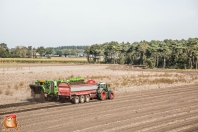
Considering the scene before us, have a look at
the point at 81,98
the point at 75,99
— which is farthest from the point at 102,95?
the point at 75,99

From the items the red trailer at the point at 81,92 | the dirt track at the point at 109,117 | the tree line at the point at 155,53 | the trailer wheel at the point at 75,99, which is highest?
the tree line at the point at 155,53

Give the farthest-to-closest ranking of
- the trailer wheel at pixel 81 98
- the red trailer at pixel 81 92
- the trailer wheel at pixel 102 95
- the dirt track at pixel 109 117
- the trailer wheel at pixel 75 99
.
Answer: the trailer wheel at pixel 102 95, the trailer wheel at pixel 81 98, the trailer wheel at pixel 75 99, the red trailer at pixel 81 92, the dirt track at pixel 109 117

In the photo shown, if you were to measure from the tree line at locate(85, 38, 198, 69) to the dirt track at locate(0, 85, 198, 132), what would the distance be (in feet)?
256

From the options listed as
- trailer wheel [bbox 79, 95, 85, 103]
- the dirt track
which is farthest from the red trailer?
the dirt track

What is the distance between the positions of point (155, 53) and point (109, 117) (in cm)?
10357

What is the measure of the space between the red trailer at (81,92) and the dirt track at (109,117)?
79 cm

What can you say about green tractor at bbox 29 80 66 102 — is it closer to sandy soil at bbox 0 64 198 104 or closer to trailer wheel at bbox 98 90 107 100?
sandy soil at bbox 0 64 198 104

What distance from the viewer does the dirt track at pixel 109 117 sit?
15061 mm

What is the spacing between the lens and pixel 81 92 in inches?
914

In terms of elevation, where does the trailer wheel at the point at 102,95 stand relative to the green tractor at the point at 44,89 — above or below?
below

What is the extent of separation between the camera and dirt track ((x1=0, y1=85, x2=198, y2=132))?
15061 millimetres

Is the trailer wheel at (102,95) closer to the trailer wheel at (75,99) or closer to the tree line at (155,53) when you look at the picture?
the trailer wheel at (75,99)

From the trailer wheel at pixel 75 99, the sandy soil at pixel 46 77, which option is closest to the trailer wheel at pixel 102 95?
the trailer wheel at pixel 75 99

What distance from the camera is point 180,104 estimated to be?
2320 cm
